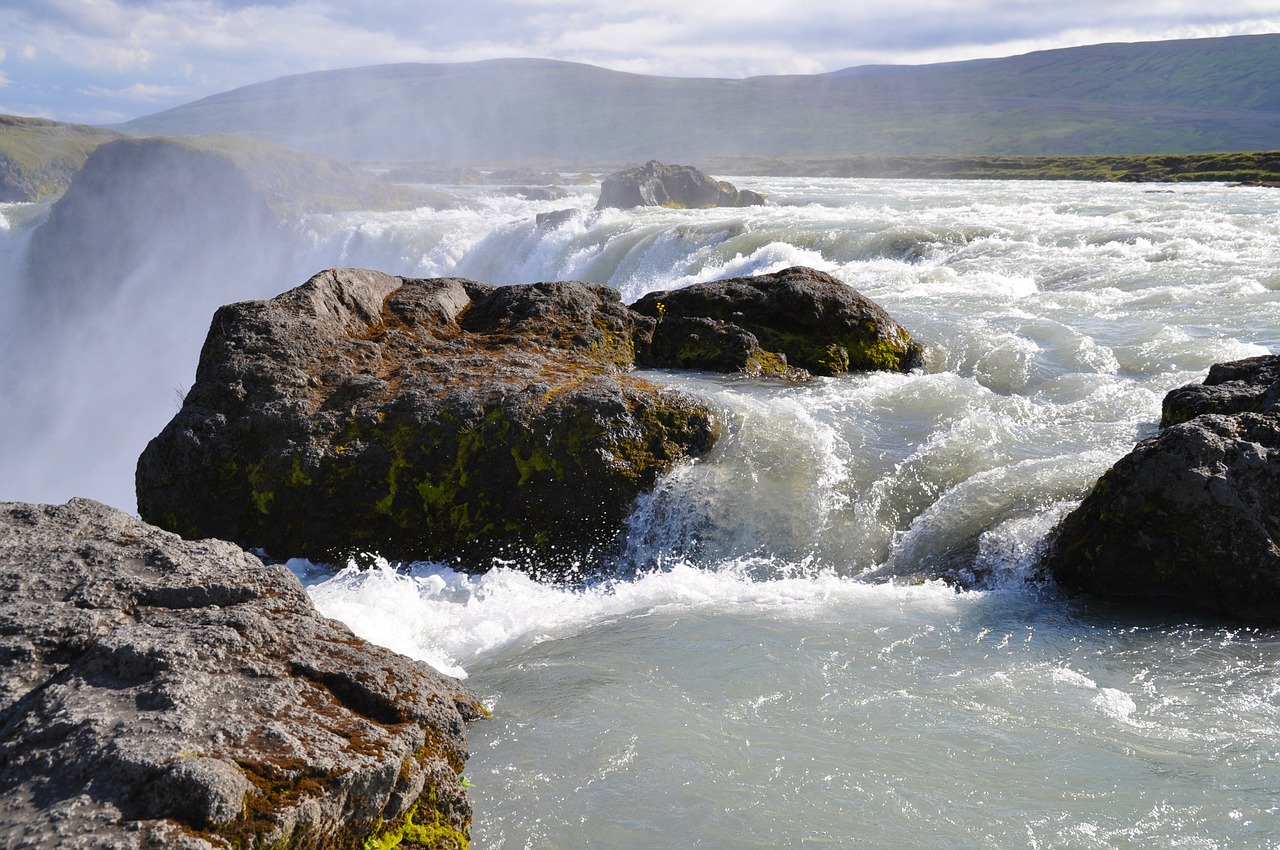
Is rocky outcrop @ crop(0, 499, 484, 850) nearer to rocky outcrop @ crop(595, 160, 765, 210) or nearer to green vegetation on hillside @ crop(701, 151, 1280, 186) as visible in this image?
rocky outcrop @ crop(595, 160, 765, 210)

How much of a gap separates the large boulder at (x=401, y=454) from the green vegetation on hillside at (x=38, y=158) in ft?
292

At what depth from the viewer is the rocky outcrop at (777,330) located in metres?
12.7

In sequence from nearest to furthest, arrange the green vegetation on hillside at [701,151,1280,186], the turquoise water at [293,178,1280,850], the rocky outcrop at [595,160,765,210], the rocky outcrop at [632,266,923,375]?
the turquoise water at [293,178,1280,850] < the rocky outcrop at [632,266,923,375] < the rocky outcrop at [595,160,765,210] < the green vegetation on hillside at [701,151,1280,186]

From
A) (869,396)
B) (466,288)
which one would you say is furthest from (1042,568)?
(466,288)

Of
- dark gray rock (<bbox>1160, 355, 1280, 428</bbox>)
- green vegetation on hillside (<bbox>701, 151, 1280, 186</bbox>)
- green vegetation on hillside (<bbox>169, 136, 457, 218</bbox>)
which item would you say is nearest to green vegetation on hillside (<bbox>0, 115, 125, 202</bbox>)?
green vegetation on hillside (<bbox>169, 136, 457, 218</bbox>)

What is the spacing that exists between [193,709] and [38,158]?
110 meters

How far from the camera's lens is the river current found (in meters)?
4.89

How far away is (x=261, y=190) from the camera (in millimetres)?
54906

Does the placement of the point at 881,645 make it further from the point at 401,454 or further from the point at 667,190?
the point at 667,190

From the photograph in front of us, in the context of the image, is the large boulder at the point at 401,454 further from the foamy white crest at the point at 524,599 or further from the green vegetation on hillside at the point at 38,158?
the green vegetation on hillside at the point at 38,158

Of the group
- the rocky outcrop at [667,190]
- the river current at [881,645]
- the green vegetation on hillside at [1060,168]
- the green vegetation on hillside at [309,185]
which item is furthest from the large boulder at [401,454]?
the green vegetation on hillside at [1060,168]

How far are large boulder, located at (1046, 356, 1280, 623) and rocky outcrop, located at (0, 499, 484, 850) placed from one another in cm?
540

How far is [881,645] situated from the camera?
6992 millimetres

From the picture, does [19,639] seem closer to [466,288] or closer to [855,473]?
[855,473]
